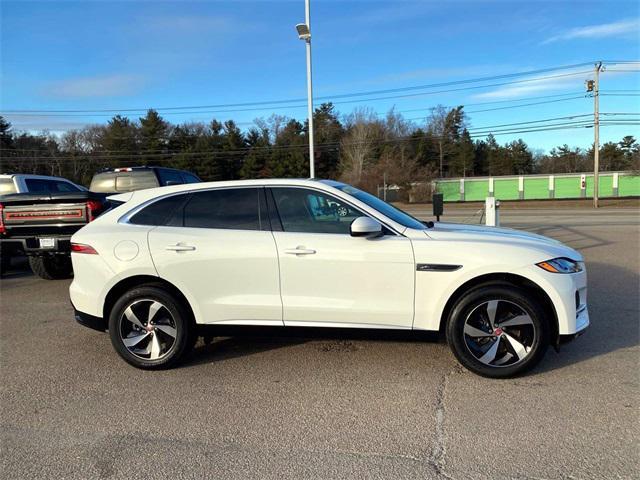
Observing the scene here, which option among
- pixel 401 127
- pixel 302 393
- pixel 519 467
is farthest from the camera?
pixel 401 127

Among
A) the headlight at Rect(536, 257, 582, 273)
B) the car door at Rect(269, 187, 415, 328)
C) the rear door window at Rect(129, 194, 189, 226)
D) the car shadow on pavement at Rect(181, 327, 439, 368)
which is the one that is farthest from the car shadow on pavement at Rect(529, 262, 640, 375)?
the rear door window at Rect(129, 194, 189, 226)

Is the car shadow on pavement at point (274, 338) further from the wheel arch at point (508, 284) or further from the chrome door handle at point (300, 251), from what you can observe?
the chrome door handle at point (300, 251)

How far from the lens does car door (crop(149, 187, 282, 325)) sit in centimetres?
430

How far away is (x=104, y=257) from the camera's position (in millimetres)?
4492

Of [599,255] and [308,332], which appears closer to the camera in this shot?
[308,332]

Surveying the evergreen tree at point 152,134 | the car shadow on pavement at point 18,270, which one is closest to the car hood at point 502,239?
the car shadow on pavement at point 18,270

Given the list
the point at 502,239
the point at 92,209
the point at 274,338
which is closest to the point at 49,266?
the point at 92,209

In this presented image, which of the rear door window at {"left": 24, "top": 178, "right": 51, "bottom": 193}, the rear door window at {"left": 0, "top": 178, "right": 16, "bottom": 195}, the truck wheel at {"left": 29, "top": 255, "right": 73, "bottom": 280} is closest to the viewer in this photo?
the truck wheel at {"left": 29, "top": 255, "right": 73, "bottom": 280}

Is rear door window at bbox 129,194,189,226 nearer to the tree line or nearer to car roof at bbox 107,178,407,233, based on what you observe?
car roof at bbox 107,178,407,233

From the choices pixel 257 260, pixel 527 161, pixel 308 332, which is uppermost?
pixel 527 161

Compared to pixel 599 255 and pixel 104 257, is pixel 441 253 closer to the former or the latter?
pixel 104 257

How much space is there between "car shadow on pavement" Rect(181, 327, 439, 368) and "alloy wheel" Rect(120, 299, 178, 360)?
0.28m

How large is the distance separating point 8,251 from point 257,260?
20.6 ft

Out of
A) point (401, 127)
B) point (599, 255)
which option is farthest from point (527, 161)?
point (599, 255)
